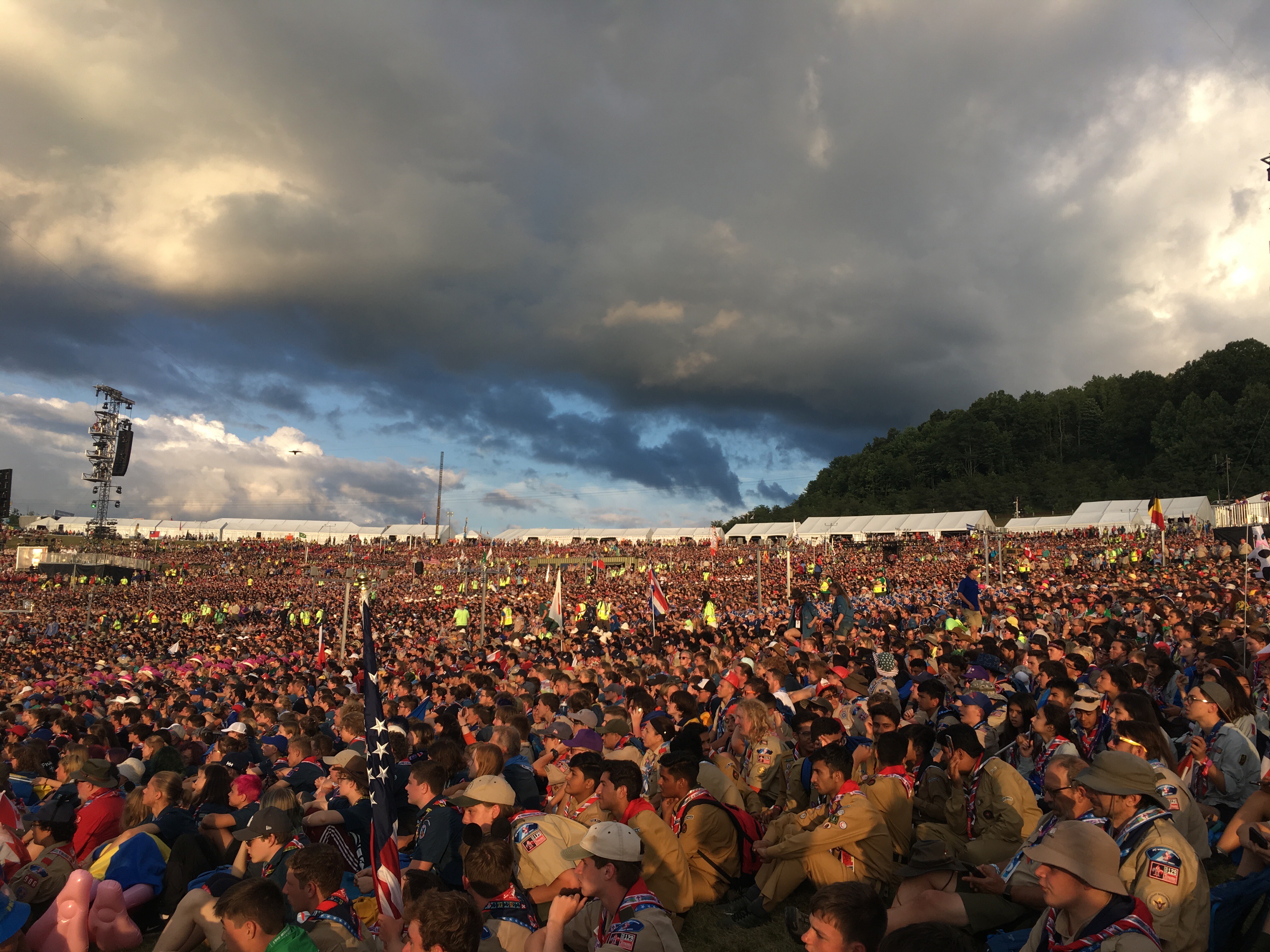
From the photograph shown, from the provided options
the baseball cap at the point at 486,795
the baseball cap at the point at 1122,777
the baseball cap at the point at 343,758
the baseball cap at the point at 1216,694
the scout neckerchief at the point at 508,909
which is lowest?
the scout neckerchief at the point at 508,909

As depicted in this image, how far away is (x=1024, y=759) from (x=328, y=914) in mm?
5405

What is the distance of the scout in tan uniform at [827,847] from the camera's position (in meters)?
5.00

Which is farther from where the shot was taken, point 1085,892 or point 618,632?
point 618,632

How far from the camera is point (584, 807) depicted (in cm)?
526

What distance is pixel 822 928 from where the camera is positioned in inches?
112

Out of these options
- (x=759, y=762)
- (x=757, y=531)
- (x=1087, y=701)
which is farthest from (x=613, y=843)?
(x=757, y=531)

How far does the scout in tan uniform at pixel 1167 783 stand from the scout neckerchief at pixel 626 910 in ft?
8.88

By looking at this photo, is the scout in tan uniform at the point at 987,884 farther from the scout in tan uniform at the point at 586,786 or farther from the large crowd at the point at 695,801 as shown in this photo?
the scout in tan uniform at the point at 586,786

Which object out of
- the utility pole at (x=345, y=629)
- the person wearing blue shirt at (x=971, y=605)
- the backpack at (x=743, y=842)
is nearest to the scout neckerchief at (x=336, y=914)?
the backpack at (x=743, y=842)

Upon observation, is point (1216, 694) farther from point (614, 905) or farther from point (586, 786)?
point (614, 905)

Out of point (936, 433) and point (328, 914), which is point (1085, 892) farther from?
point (936, 433)

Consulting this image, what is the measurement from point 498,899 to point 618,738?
3.99m

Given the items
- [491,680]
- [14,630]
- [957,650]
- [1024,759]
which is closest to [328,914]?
[1024,759]

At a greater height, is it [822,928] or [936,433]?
[936,433]
